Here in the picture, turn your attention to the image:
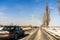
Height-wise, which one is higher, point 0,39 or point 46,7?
point 46,7

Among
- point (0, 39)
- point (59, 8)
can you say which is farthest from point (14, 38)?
point (59, 8)

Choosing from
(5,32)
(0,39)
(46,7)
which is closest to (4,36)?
(5,32)

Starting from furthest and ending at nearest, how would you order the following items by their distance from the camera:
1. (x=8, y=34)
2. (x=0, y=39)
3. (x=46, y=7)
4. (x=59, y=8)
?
(x=46, y=7) → (x=59, y=8) → (x=0, y=39) → (x=8, y=34)

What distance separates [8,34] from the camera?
16.6 m

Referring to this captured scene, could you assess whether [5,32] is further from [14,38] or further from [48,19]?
[48,19]

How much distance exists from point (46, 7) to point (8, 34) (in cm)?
7717

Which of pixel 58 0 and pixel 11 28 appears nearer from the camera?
pixel 11 28

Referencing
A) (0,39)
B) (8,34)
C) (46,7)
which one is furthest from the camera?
(46,7)

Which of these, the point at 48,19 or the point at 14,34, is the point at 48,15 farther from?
the point at 14,34

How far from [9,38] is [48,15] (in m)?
77.2

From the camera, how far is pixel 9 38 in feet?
55.5

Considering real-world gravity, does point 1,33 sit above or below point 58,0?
below

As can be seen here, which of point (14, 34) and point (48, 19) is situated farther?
point (48, 19)

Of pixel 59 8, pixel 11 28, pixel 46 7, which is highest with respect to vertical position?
pixel 46 7
